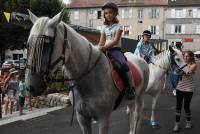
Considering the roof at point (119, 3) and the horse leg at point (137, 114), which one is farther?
the roof at point (119, 3)

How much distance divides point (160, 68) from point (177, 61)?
0.45 m

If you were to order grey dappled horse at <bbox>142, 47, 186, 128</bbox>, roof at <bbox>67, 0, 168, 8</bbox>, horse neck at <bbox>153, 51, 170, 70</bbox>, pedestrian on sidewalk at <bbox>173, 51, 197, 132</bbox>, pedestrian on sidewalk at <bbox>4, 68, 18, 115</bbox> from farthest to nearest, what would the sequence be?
roof at <bbox>67, 0, 168, 8</bbox>
pedestrian on sidewalk at <bbox>4, 68, 18, 115</bbox>
horse neck at <bbox>153, 51, 170, 70</bbox>
grey dappled horse at <bbox>142, 47, 186, 128</bbox>
pedestrian on sidewalk at <bbox>173, 51, 197, 132</bbox>

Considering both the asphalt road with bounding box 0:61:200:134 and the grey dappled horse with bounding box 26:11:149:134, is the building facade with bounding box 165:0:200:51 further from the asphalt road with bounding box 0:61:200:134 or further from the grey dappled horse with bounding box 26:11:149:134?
the grey dappled horse with bounding box 26:11:149:134

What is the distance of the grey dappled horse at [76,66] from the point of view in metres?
3.80

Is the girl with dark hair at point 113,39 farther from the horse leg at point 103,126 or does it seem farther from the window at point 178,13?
the window at point 178,13

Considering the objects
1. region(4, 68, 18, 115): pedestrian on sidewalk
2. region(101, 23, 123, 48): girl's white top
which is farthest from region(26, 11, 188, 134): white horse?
region(4, 68, 18, 115): pedestrian on sidewalk

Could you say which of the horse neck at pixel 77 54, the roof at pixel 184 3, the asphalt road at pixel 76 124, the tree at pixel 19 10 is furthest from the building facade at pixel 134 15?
the horse neck at pixel 77 54

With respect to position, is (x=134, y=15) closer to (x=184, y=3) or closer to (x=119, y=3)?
(x=119, y=3)

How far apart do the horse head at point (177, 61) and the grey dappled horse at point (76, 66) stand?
4.22m

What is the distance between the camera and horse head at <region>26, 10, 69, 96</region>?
3.79 metres

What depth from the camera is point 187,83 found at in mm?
8484

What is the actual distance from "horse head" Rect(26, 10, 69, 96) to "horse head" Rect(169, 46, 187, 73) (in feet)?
17.5

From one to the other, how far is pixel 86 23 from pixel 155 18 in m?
15.5

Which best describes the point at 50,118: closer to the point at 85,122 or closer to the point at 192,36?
the point at 85,122
